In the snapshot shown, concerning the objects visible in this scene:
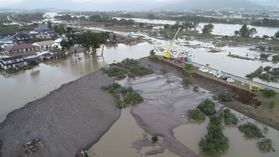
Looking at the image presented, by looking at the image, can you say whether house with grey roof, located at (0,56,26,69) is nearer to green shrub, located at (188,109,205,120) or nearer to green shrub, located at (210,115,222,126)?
green shrub, located at (188,109,205,120)

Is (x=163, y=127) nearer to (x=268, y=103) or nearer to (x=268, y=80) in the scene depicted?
(x=268, y=103)

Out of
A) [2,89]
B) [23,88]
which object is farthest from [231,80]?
[2,89]

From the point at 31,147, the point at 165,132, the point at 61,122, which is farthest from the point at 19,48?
the point at 165,132

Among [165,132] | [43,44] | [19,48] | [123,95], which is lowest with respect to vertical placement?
[165,132]

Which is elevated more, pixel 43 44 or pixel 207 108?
pixel 43 44

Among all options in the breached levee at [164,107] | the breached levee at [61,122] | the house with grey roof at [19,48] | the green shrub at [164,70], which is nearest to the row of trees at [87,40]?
the house with grey roof at [19,48]

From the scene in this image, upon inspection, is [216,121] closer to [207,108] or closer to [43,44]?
[207,108]

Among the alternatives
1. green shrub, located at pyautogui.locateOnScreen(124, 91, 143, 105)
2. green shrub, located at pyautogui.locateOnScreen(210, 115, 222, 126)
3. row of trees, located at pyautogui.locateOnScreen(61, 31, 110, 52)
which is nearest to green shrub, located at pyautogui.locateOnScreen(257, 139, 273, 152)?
green shrub, located at pyautogui.locateOnScreen(210, 115, 222, 126)
